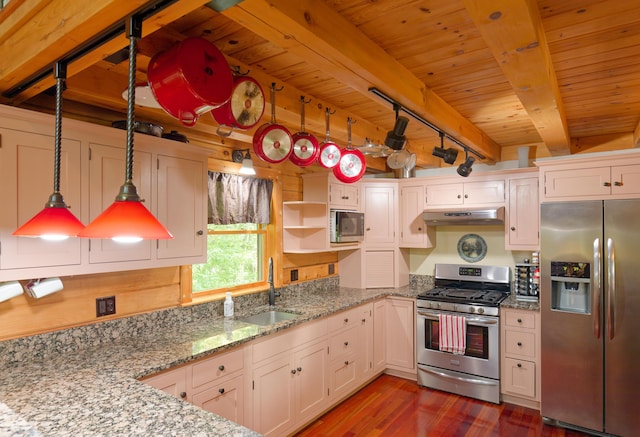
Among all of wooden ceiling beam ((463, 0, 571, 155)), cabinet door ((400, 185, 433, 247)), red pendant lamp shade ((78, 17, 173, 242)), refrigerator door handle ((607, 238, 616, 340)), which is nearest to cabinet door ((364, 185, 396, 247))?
cabinet door ((400, 185, 433, 247))

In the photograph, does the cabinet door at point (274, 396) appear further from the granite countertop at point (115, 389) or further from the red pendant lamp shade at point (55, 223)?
the red pendant lamp shade at point (55, 223)

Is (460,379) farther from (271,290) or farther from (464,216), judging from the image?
(271,290)

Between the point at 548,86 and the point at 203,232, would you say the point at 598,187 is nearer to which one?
the point at 548,86

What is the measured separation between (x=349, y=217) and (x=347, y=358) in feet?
A: 4.57

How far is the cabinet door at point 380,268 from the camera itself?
4.46 meters

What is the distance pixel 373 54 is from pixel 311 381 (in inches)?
97.4

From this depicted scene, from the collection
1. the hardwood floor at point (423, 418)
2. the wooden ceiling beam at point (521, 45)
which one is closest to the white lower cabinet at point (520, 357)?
the hardwood floor at point (423, 418)

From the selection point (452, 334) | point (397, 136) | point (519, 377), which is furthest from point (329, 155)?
point (519, 377)

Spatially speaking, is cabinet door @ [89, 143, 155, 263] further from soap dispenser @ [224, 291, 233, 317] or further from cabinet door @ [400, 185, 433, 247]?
cabinet door @ [400, 185, 433, 247]

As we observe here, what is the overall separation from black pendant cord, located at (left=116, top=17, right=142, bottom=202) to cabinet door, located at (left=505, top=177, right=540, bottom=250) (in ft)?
11.9

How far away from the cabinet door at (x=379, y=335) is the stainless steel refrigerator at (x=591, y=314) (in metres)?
1.48

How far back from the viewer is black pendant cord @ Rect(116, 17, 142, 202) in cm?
112

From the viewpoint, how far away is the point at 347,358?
3.63 m

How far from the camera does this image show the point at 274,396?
283 centimetres
